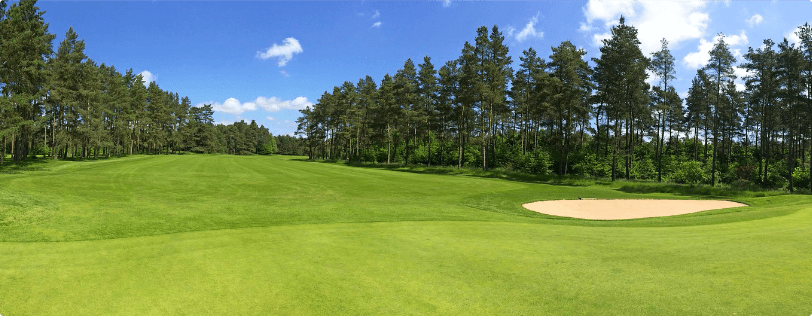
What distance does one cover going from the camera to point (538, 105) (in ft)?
142

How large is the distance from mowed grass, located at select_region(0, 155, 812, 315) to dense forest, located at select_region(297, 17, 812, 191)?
2665cm

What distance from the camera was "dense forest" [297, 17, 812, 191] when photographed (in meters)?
36.4

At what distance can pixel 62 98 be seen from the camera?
48.0m

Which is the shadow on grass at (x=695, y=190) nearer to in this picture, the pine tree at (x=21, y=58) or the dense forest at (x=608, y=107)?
the dense forest at (x=608, y=107)

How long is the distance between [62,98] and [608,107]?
224 ft

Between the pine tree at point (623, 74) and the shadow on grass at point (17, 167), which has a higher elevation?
the pine tree at point (623, 74)

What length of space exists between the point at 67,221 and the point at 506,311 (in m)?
14.6

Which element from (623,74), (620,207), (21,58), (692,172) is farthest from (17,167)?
(692,172)

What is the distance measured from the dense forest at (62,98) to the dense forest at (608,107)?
133ft

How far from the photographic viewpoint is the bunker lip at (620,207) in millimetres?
19562

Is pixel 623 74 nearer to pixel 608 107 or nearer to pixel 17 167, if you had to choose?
pixel 608 107

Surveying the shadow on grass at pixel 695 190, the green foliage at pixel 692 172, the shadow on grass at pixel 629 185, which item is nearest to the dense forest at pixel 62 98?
the shadow on grass at pixel 629 185

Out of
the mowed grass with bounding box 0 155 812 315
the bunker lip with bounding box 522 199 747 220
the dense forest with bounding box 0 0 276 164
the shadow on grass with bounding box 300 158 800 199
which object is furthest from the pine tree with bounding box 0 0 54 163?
the shadow on grass with bounding box 300 158 800 199

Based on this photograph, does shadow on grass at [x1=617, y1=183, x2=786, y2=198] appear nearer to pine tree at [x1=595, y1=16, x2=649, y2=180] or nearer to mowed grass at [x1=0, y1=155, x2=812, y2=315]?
pine tree at [x1=595, y1=16, x2=649, y2=180]
